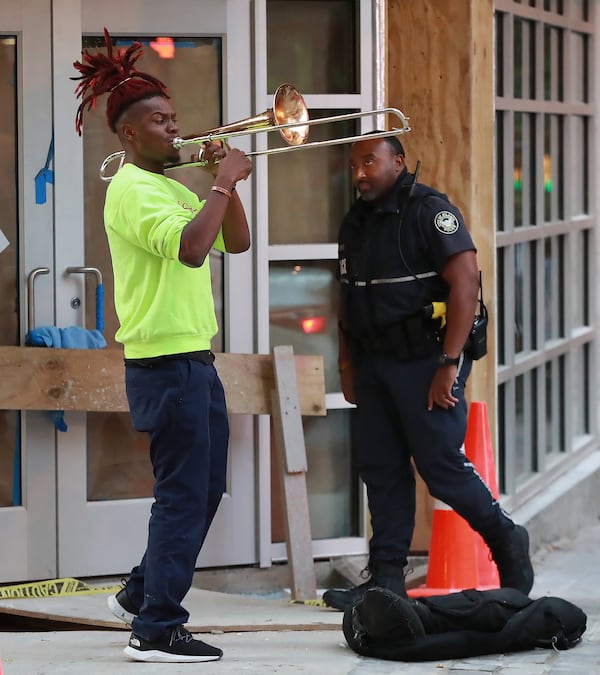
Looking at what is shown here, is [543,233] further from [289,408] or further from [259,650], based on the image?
[259,650]

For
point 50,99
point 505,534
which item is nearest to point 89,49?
point 50,99

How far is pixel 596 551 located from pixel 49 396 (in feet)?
9.83

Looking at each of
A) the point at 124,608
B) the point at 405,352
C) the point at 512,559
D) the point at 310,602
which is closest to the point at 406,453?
the point at 405,352

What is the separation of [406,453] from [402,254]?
736mm

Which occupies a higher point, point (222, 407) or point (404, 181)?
point (404, 181)

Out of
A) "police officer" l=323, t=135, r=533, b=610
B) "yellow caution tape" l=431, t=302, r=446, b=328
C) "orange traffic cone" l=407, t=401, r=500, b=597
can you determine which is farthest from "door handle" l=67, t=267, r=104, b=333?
"orange traffic cone" l=407, t=401, r=500, b=597

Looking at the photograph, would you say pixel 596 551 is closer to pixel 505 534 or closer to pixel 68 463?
pixel 505 534

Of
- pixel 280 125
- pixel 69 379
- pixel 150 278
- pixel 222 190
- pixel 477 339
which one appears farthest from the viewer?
pixel 69 379

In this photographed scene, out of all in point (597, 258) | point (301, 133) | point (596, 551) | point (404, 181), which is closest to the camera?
point (301, 133)

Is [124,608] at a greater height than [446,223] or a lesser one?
lesser

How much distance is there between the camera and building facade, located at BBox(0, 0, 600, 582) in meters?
5.36

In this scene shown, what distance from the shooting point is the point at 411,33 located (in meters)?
5.87

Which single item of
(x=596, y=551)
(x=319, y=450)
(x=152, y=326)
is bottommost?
(x=596, y=551)

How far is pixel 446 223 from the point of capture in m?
4.82
